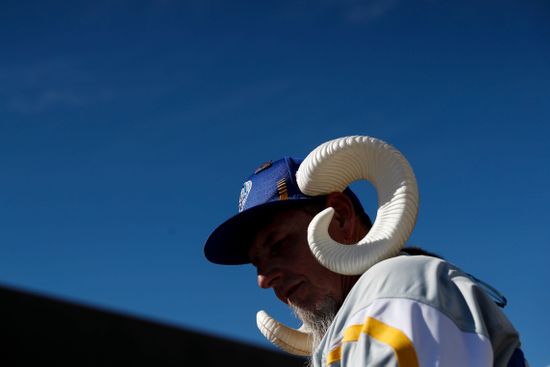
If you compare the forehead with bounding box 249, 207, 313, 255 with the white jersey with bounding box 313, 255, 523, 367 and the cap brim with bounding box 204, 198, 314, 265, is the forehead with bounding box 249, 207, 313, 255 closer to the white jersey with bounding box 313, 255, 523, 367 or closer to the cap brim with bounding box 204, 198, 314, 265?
the cap brim with bounding box 204, 198, 314, 265

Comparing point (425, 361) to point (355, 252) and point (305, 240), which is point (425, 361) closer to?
point (355, 252)

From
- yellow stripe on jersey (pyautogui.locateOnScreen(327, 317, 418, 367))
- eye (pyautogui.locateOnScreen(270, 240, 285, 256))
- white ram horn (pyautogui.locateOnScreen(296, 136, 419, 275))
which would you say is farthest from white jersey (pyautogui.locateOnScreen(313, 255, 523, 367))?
eye (pyautogui.locateOnScreen(270, 240, 285, 256))

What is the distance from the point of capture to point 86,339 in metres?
5.66

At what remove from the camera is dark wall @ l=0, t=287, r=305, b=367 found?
5375 millimetres

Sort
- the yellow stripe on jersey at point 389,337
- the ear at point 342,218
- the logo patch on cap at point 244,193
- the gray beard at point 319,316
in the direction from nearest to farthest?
the yellow stripe on jersey at point 389,337 < the gray beard at point 319,316 < the ear at point 342,218 < the logo patch on cap at point 244,193

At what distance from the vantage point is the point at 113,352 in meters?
5.80

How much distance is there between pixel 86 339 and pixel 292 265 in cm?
292

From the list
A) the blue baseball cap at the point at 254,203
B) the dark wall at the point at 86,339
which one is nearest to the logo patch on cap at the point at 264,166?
the blue baseball cap at the point at 254,203

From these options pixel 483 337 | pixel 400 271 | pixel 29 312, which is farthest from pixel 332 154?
pixel 29 312

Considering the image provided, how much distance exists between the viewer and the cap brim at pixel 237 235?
3232mm

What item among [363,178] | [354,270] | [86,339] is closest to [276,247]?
[363,178]

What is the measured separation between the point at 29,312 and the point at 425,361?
3712mm

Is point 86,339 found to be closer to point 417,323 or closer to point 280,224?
point 280,224

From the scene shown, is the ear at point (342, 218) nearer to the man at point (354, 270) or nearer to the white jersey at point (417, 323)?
the man at point (354, 270)
